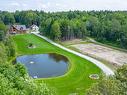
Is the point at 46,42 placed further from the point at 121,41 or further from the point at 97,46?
the point at 121,41

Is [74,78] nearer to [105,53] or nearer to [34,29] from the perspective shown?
[105,53]

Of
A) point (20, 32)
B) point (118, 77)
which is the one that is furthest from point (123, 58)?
point (20, 32)

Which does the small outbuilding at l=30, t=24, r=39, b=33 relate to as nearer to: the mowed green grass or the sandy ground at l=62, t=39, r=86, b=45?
the sandy ground at l=62, t=39, r=86, b=45

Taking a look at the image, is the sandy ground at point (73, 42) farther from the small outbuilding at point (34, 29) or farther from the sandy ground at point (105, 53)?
the small outbuilding at point (34, 29)

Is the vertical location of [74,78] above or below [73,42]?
above

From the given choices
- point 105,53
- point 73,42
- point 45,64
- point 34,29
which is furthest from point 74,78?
point 34,29

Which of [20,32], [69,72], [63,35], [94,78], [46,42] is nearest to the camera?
[94,78]
